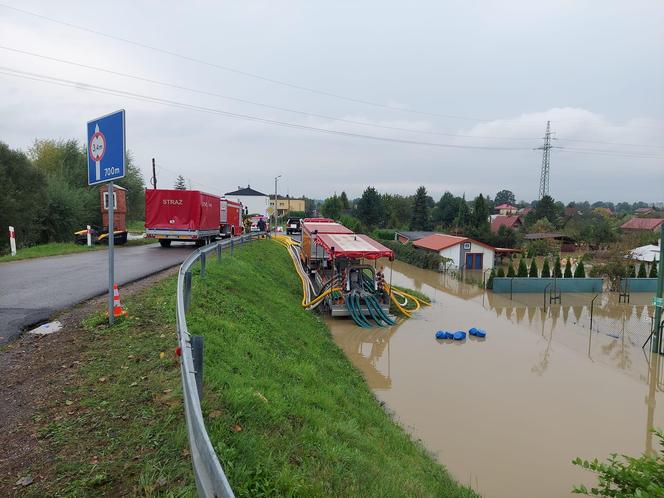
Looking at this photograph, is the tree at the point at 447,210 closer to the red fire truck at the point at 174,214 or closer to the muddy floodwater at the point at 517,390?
the muddy floodwater at the point at 517,390

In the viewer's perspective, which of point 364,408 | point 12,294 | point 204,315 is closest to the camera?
point 204,315

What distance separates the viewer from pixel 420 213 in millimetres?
73125

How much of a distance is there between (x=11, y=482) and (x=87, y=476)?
1.69 feet

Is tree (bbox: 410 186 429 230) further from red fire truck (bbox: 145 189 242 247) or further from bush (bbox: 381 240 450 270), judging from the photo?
red fire truck (bbox: 145 189 242 247)

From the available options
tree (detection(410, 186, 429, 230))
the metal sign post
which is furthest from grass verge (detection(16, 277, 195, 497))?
tree (detection(410, 186, 429, 230))

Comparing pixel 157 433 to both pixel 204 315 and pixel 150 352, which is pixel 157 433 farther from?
pixel 204 315

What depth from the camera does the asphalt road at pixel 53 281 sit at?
7.00 metres

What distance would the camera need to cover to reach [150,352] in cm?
536

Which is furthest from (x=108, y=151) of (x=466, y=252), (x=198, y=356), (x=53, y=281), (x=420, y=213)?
(x=420, y=213)

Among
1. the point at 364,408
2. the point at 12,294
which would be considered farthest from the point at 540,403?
the point at 12,294

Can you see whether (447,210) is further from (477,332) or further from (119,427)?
(119,427)

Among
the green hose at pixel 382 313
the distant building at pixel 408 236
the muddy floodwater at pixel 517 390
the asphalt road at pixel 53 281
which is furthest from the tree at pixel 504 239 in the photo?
the asphalt road at pixel 53 281

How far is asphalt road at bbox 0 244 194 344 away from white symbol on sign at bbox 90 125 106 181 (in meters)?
2.62

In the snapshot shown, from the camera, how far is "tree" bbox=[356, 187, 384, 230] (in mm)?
71438
